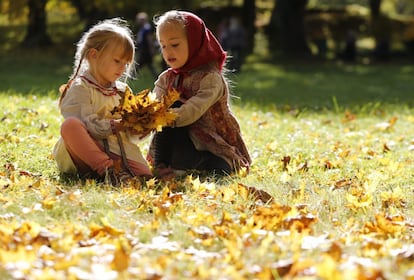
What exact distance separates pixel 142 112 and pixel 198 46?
836mm

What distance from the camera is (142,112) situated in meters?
4.62

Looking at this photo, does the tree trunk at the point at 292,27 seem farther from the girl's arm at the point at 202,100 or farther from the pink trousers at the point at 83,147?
the pink trousers at the point at 83,147

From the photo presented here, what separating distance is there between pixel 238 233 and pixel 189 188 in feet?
3.99

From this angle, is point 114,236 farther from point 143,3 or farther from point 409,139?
point 143,3

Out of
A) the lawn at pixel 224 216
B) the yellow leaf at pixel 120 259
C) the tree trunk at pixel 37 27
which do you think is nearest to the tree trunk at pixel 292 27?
the tree trunk at pixel 37 27

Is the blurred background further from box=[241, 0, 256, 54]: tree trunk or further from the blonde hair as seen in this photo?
the blonde hair

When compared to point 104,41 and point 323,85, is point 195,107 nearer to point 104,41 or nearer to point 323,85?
point 104,41

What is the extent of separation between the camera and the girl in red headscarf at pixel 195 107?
5156mm

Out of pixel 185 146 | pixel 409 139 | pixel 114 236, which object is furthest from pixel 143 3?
pixel 114 236

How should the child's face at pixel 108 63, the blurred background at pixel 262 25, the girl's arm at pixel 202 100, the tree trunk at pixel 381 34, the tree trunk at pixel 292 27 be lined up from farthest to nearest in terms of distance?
the tree trunk at pixel 381 34, the blurred background at pixel 262 25, the tree trunk at pixel 292 27, the girl's arm at pixel 202 100, the child's face at pixel 108 63

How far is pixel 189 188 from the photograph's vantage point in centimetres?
443

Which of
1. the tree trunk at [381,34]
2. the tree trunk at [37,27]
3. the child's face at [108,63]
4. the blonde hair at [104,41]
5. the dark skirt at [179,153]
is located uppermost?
the blonde hair at [104,41]

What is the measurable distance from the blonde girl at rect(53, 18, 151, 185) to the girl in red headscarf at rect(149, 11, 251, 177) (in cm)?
35

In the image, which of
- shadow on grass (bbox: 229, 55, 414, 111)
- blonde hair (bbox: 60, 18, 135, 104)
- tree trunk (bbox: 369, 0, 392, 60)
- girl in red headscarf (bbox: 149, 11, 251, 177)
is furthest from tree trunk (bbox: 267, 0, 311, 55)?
blonde hair (bbox: 60, 18, 135, 104)
